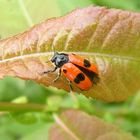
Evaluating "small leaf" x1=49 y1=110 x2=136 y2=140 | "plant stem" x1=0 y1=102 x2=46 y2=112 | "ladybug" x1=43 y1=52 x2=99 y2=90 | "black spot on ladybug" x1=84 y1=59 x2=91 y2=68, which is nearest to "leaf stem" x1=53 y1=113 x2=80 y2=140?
"small leaf" x1=49 y1=110 x2=136 y2=140

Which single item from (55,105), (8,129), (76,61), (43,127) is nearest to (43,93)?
(8,129)

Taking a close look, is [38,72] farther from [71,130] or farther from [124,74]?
[71,130]

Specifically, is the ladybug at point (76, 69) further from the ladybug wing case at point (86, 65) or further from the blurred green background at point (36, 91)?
the blurred green background at point (36, 91)

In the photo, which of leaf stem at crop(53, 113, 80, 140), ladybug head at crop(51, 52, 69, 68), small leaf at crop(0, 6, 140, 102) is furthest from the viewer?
leaf stem at crop(53, 113, 80, 140)

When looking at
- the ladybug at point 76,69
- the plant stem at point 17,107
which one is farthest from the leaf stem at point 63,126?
the ladybug at point 76,69

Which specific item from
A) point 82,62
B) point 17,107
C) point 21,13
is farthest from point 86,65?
point 21,13

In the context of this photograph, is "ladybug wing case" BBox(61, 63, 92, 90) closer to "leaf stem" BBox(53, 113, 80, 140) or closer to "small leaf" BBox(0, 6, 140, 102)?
"small leaf" BBox(0, 6, 140, 102)
